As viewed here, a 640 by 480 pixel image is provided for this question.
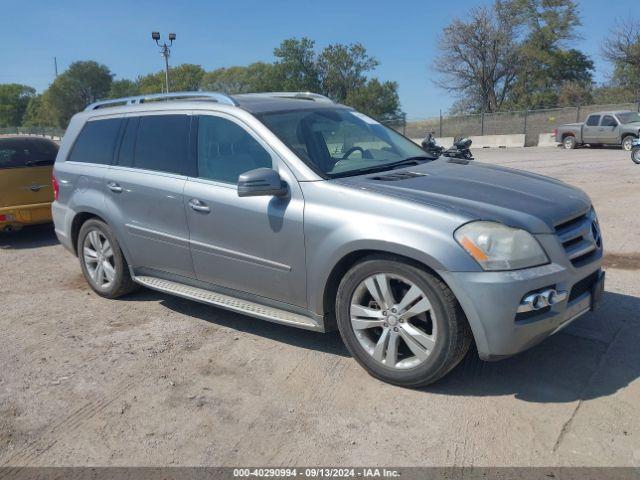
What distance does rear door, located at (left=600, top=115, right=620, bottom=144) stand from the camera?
945 inches

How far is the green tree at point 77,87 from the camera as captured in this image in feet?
281

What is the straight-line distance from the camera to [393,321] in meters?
3.61

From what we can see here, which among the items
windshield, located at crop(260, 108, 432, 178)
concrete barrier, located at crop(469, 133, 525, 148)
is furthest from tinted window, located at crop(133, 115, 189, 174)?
concrete barrier, located at crop(469, 133, 525, 148)

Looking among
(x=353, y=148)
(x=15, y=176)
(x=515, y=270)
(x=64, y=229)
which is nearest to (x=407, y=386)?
(x=515, y=270)

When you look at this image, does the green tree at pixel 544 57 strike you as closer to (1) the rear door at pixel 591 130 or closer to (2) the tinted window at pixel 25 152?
(1) the rear door at pixel 591 130

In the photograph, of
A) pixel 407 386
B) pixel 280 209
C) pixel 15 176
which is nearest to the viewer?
pixel 407 386

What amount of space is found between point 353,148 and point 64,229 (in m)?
3.14

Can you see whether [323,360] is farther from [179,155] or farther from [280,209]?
[179,155]

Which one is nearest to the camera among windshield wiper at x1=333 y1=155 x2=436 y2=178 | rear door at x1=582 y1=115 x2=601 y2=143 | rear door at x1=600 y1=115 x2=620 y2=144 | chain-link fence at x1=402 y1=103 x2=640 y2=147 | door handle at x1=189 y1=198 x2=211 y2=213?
windshield wiper at x1=333 y1=155 x2=436 y2=178

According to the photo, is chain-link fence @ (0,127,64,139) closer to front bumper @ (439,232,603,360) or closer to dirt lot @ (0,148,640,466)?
dirt lot @ (0,148,640,466)

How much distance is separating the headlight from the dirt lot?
32.7 inches

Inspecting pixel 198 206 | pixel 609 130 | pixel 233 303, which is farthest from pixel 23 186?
pixel 609 130

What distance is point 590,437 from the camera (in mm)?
3080

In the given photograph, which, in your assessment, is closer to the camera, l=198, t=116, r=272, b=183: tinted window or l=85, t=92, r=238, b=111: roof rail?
l=198, t=116, r=272, b=183: tinted window
